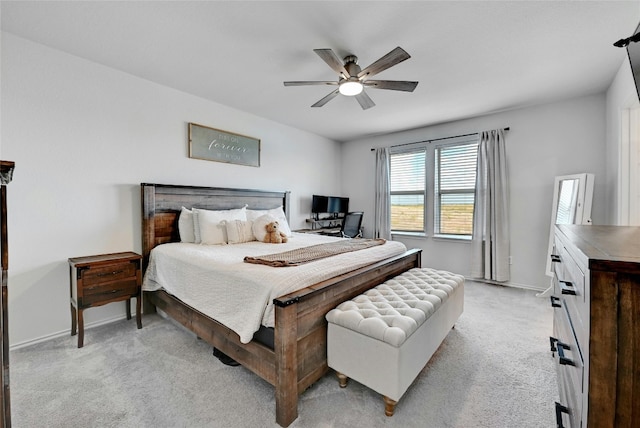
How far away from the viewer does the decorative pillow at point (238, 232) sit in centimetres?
304

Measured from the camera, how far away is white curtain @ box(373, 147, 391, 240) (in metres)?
5.09

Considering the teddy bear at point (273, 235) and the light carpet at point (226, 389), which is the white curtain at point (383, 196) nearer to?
the teddy bear at point (273, 235)

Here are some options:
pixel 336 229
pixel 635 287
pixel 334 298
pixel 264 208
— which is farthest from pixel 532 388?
pixel 336 229

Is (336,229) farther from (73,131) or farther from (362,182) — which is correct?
(73,131)

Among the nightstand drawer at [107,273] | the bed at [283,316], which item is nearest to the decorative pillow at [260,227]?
the bed at [283,316]

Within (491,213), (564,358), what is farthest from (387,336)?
(491,213)

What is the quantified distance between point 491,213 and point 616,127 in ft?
5.19

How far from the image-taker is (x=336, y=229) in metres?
5.31

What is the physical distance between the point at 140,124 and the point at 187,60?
0.94 m

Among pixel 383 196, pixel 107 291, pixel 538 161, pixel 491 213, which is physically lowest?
pixel 107 291

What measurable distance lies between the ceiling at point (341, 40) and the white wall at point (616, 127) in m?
0.14

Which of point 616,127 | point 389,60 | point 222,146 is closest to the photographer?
point 389,60

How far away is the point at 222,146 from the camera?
366cm

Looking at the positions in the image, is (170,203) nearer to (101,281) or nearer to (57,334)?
(101,281)
